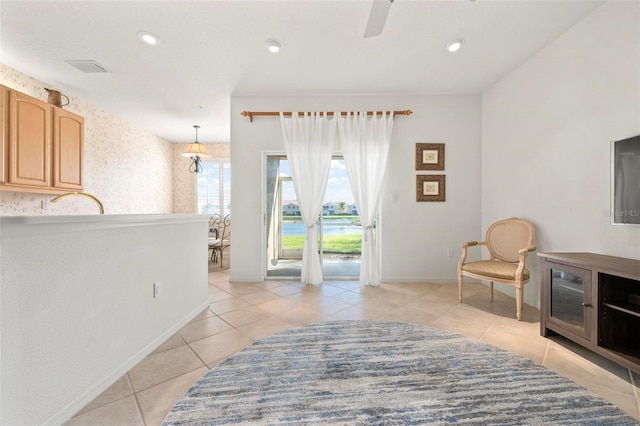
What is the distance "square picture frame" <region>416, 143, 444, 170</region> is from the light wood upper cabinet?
15.2ft

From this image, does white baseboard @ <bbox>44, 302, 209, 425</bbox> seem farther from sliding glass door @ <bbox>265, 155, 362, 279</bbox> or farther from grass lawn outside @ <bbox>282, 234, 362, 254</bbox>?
grass lawn outside @ <bbox>282, 234, 362, 254</bbox>

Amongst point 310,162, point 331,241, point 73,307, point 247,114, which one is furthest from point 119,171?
→ point 73,307

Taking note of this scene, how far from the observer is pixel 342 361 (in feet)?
5.80

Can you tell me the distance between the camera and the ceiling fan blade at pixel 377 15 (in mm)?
1585

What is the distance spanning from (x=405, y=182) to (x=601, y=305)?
2.33m

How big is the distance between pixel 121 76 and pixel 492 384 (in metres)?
4.76

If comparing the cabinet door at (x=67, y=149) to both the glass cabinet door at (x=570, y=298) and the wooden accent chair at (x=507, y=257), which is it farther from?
the glass cabinet door at (x=570, y=298)

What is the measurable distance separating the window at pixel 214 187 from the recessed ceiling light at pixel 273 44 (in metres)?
4.23

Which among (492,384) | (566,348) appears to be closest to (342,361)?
(492,384)

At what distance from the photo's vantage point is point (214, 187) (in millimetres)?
6410

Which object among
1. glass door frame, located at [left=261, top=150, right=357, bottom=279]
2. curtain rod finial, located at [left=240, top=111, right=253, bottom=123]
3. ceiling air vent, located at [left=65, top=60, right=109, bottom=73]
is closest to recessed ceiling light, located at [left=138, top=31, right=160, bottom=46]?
ceiling air vent, located at [left=65, top=60, right=109, bottom=73]

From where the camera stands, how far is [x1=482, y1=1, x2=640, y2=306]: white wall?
6.38 ft

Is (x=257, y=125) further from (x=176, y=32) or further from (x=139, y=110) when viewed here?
(x=139, y=110)

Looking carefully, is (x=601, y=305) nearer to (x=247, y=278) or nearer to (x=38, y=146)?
(x=247, y=278)
